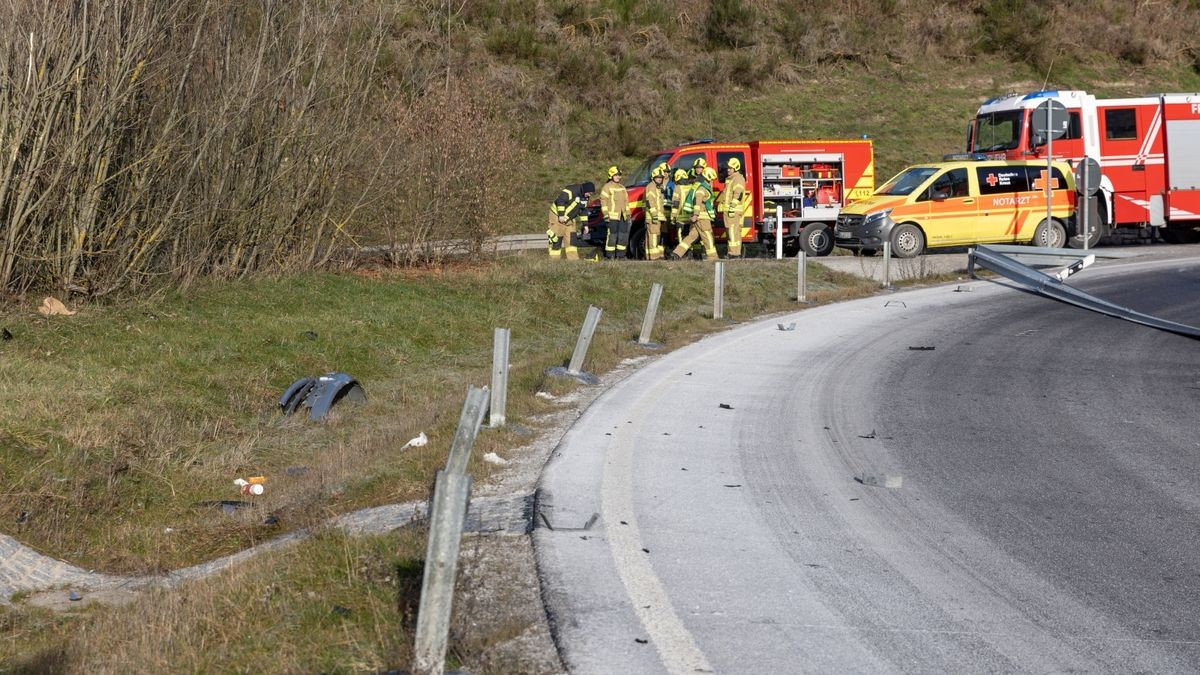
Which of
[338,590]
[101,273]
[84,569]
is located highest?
[101,273]

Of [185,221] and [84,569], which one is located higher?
[185,221]

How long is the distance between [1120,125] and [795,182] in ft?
24.2

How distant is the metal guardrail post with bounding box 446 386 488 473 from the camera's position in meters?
4.85

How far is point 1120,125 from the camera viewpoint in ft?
89.9

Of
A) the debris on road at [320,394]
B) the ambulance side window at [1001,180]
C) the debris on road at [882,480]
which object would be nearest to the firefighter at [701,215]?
the ambulance side window at [1001,180]

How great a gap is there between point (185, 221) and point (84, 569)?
315 inches

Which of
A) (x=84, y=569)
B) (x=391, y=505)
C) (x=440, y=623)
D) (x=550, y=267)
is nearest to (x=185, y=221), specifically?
(x=550, y=267)

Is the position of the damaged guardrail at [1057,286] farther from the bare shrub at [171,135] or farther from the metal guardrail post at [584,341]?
the bare shrub at [171,135]

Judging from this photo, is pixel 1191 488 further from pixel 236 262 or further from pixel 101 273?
pixel 236 262

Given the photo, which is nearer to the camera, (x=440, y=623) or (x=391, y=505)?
(x=440, y=623)

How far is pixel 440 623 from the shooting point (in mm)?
4430

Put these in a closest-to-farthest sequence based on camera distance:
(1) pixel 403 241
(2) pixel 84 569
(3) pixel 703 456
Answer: (2) pixel 84 569 < (3) pixel 703 456 < (1) pixel 403 241

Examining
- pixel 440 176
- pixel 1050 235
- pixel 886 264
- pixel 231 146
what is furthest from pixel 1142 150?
pixel 231 146

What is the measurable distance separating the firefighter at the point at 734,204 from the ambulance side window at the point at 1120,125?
885 cm
